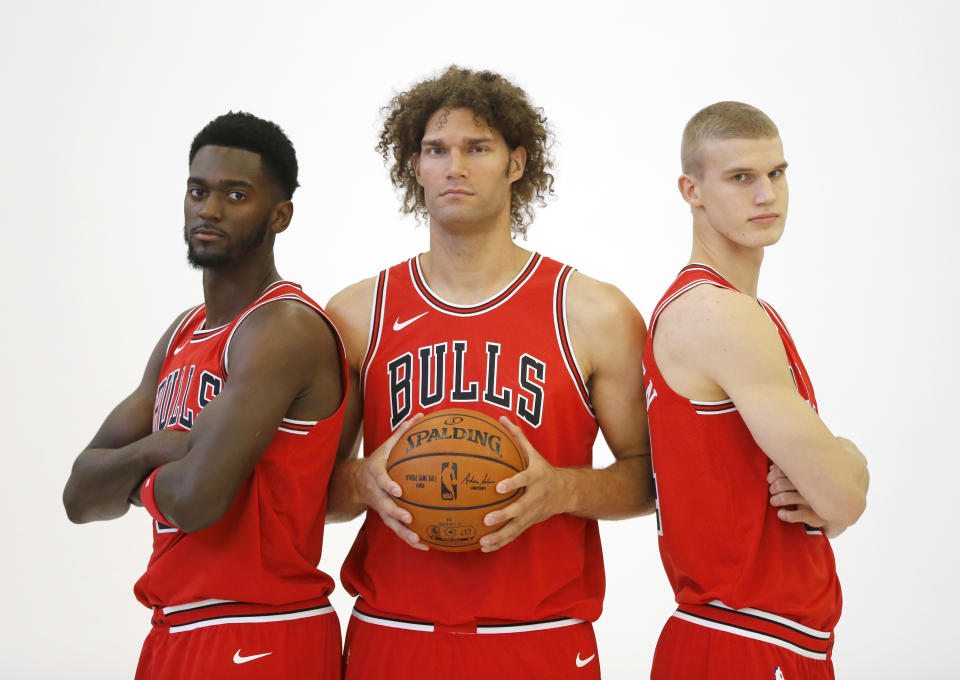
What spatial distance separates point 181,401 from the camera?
277cm

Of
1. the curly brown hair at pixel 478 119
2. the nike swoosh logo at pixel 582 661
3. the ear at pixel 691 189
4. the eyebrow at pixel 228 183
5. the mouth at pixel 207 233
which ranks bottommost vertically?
the nike swoosh logo at pixel 582 661

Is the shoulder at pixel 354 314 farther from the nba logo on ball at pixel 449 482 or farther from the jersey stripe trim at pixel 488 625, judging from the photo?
the jersey stripe trim at pixel 488 625

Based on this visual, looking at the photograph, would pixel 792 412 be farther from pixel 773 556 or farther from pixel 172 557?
pixel 172 557

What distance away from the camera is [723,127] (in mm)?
2768

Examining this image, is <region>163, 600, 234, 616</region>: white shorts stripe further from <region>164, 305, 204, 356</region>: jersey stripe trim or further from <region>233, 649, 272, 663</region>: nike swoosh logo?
<region>164, 305, 204, 356</region>: jersey stripe trim

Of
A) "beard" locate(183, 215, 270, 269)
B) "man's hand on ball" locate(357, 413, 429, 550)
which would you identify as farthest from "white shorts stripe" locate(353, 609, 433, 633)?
"beard" locate(183, 215, 270, 269)

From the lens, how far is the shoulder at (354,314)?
304 cm

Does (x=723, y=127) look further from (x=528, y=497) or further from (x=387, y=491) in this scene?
(x=387, y=491)

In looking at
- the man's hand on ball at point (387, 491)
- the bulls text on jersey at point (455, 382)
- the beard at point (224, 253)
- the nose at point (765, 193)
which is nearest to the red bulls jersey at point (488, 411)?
Answer: the bulls text on jersey at point (455, 382)

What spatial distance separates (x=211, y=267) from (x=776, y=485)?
1.68 meters

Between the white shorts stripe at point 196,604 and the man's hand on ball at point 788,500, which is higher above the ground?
the man's hand on ball at point 788,500

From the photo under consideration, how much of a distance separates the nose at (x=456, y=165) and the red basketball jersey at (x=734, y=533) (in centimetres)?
77

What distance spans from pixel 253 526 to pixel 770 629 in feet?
4.54

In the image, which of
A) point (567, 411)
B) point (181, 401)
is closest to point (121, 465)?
point (181, 401)
